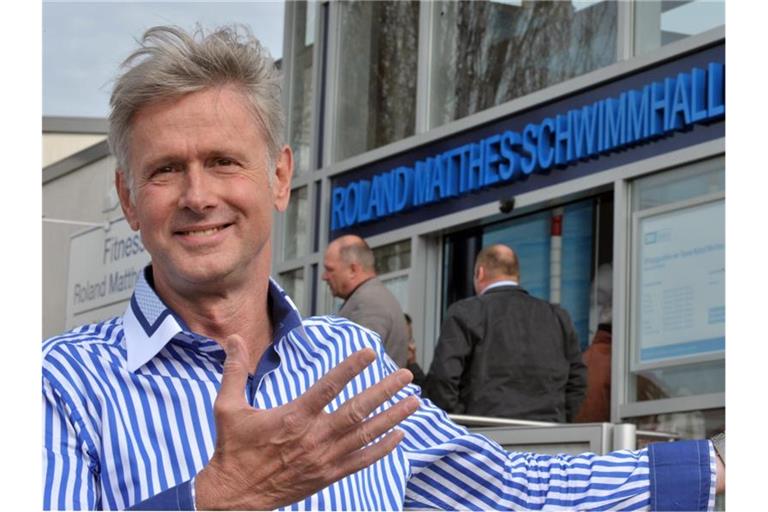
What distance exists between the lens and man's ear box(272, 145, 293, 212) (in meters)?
2.70

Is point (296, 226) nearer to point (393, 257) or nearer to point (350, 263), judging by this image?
point (393, 257)

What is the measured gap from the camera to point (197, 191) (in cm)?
241

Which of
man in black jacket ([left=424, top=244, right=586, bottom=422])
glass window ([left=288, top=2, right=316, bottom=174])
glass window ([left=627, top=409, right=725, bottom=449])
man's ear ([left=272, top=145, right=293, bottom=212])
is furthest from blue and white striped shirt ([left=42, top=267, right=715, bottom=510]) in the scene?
glass window ([left=288, top=2, right=316, bottom=174])

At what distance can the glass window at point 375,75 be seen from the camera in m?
13.7

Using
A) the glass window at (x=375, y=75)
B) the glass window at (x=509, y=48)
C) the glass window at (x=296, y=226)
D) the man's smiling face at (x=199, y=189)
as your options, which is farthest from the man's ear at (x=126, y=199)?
the glass window at (x=296, y=226)

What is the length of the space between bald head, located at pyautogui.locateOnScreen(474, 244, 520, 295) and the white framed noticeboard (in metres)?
1.77

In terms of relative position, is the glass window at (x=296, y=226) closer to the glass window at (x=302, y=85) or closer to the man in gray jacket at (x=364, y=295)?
the glass window at (x=302, y=85)

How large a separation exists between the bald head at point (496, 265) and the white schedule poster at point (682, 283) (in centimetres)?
178

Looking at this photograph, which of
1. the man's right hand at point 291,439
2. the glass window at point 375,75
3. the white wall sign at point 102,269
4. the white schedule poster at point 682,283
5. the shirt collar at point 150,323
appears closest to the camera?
the man's right hand at point 291,439

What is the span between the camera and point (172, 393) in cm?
233

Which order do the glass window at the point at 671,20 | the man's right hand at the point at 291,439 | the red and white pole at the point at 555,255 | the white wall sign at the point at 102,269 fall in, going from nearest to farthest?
the man's right hand at the point at 291,439 → the white wall sign at the point at 102,269 → the glass window at the point at 671,20 → the red and white pole at the point at 555,255

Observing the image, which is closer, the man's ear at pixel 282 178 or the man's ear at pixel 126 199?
the man's ear at pixel 126 199
